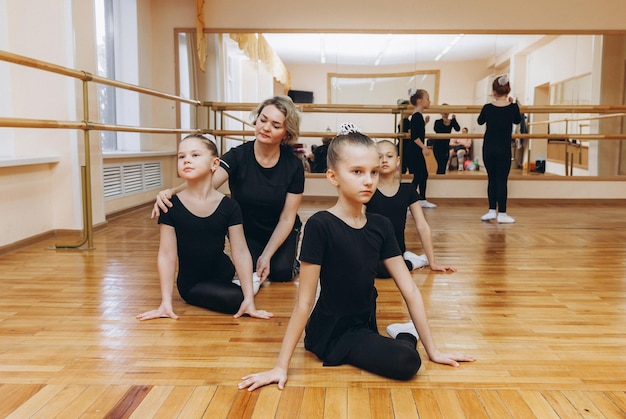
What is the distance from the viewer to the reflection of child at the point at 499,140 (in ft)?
14.1

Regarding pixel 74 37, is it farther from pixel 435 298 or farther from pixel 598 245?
pixel 598 245

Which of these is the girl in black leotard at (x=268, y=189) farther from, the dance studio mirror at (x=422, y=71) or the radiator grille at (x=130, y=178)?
the dance studio mirror at (x=422, y=71)

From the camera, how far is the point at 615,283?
95.7 inches

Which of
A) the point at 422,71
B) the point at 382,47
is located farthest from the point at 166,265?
the point at 422,71

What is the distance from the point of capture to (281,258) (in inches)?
101

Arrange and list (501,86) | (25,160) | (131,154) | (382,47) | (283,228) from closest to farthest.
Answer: (283,228)
(25,160)
(501,86)
(131,154)
(382,47)

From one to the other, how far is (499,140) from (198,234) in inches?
117

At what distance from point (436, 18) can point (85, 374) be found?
5096 mm

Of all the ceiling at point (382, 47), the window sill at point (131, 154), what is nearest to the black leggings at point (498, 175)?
the ceiling at point (382, 47)

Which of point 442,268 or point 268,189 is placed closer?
point 268,189

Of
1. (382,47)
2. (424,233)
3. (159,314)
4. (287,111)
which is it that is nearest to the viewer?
(159,314)

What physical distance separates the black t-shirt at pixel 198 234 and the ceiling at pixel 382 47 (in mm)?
4204

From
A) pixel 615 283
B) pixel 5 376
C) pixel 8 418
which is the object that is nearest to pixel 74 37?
pixel 5 376

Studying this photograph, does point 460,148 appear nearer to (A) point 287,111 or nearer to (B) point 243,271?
(A) point 287,111
